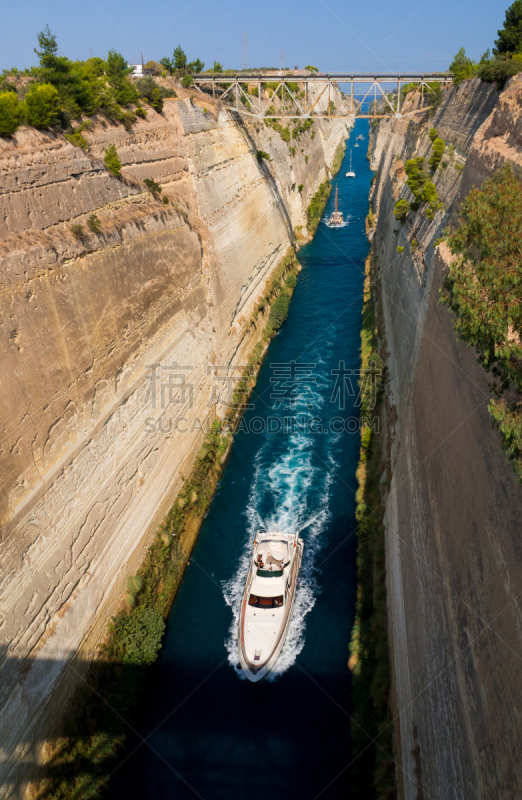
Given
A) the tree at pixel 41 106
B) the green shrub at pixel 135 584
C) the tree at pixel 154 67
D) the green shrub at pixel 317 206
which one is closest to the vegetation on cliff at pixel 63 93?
the tree at pixel 41 106

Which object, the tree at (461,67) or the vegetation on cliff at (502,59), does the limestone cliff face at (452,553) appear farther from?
the tree at (461,67)

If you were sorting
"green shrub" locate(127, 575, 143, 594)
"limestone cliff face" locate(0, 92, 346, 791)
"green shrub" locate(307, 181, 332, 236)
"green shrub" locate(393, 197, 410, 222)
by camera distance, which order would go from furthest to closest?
"green shrub" locate(307, 181, 332, 236), "green shrub" locate(393, 197, 410, 222), "green shrub" locate(127, 575, 143, 594), "limestone cliff face" locate(0, 92, 346, 791)

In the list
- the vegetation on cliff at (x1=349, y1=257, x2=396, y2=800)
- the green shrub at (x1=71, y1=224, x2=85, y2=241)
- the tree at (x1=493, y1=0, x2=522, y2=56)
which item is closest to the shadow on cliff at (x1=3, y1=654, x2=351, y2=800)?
the vegetation on cliff at (x1=349, y1=257, x2=396, y2=800)

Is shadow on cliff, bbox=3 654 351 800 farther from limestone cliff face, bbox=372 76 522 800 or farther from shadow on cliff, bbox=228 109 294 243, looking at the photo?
shadow on cliff, bbox=228 109 294 243

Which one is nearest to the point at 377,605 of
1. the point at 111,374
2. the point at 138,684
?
the point at 138,684

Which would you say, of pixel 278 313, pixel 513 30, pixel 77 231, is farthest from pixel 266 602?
pixel 513 30

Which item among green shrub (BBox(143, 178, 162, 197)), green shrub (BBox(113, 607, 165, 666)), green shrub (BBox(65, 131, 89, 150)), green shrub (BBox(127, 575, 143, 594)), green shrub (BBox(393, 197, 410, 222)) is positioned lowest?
green shrub (BBox(113, 607, 165, 666))

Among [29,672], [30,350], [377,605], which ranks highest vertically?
[30,350]

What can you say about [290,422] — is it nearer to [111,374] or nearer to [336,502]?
[336,502]
